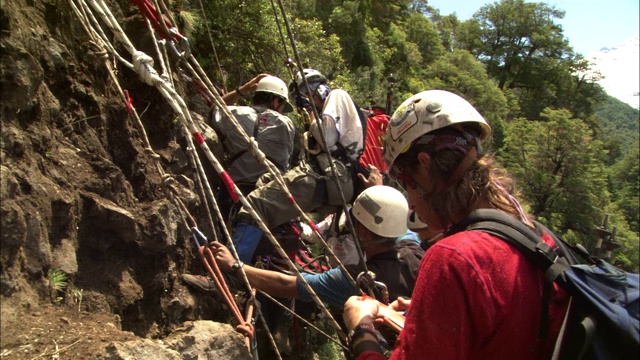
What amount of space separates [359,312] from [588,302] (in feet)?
3.41

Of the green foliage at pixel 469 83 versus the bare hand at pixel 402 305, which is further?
the green foliage at pixel 469 83

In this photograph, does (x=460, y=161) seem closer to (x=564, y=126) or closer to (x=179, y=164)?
(x=179, y=164)

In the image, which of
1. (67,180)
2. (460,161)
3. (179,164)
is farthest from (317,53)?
(460,161)

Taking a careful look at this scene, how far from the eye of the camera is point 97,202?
120 inches

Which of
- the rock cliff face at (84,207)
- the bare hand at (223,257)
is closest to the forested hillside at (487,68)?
the rock cliff face at (84,207)

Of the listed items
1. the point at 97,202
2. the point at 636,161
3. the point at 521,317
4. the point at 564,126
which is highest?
the point at 521,317

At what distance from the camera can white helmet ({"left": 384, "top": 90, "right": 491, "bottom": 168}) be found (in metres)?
2.04

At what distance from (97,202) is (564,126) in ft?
108

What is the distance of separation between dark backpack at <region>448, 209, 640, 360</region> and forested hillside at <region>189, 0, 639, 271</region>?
10.0 ft

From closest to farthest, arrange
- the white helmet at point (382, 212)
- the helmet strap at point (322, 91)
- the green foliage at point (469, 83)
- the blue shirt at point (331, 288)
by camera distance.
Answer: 1. the blue shirt at point (331, 288)
2. the white helmet at point (382, 212)
3. the helmet strap at point (322, 91)
4. the green foliage at point (469, 83)

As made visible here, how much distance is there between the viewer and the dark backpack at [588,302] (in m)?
1.38

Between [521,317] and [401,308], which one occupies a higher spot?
[521,317]

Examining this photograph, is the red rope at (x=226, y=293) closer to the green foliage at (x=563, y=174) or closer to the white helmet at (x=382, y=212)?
the white helmet at (x=382, y=212)

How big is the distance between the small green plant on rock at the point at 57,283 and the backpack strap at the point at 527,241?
1872 millimetres
